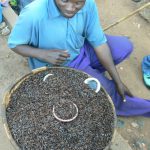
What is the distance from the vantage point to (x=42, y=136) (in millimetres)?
2170

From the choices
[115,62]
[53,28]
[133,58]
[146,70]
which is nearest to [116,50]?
[115,62]

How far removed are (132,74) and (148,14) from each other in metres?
1.19

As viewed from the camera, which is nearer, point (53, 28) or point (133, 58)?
point (53, 28)

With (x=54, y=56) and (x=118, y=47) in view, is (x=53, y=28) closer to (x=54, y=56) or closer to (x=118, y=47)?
(x=54, y=56)

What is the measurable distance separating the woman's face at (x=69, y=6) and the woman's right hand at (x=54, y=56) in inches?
11.2

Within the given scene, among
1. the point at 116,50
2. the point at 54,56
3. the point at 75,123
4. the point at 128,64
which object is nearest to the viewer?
the point at 75,123

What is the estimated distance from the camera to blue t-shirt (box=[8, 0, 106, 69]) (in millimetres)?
2576

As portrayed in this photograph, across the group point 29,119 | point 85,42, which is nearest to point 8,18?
point 85,42

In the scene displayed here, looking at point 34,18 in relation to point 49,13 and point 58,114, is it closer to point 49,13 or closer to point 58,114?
point 49,13

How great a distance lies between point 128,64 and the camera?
4.19 meters

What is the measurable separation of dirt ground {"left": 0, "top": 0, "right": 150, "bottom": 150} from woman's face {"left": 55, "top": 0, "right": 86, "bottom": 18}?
3.94ft

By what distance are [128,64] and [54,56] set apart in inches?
70.1

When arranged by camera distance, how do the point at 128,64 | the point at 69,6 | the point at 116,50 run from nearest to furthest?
the point at 69,6 → the point at 116,50 → the point at 128,64

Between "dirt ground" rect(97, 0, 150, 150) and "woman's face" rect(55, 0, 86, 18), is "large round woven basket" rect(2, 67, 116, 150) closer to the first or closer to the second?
"woman's face" rect(55, 0, 86, 18)
